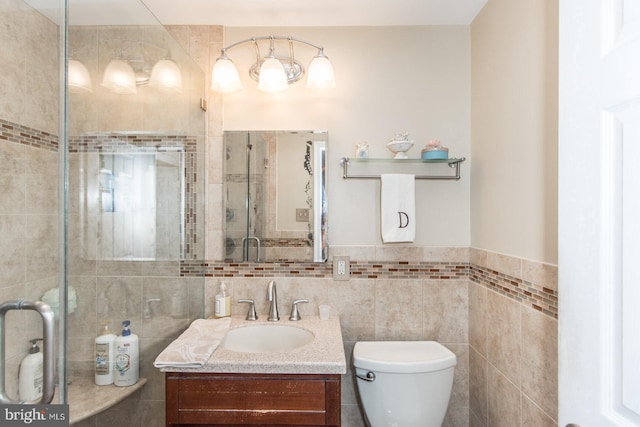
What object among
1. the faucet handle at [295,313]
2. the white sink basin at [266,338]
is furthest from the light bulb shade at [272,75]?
the white sink basin at [266,338]

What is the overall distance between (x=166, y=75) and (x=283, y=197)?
0.74 meters

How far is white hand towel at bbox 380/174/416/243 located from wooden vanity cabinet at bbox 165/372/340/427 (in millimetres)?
707

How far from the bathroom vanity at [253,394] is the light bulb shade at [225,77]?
4.00 feet

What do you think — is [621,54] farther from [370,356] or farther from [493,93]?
[370,356]

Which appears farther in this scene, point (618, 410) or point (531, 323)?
point (531, 323)

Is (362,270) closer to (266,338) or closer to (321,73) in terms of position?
(266,338)

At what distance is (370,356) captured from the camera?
1.50 metres

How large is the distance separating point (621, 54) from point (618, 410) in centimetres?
62

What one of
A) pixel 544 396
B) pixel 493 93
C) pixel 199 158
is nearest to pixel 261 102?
pixel 199 158

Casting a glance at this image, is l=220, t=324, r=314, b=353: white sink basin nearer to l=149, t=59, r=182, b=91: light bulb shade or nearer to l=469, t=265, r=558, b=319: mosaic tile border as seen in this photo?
l=469, t=265, r=558, b=319: mosaic tile border

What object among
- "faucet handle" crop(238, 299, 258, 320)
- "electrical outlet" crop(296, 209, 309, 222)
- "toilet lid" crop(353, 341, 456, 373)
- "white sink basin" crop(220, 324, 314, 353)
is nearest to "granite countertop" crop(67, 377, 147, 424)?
"white sink basin" crop(220, 324, 314, 353)

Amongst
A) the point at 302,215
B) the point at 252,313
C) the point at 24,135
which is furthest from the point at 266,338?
the point at 24,135

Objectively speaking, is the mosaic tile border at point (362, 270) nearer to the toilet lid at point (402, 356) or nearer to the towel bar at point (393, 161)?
the toilet lid at point (402, 356)

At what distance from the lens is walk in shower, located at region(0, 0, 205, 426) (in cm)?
99
